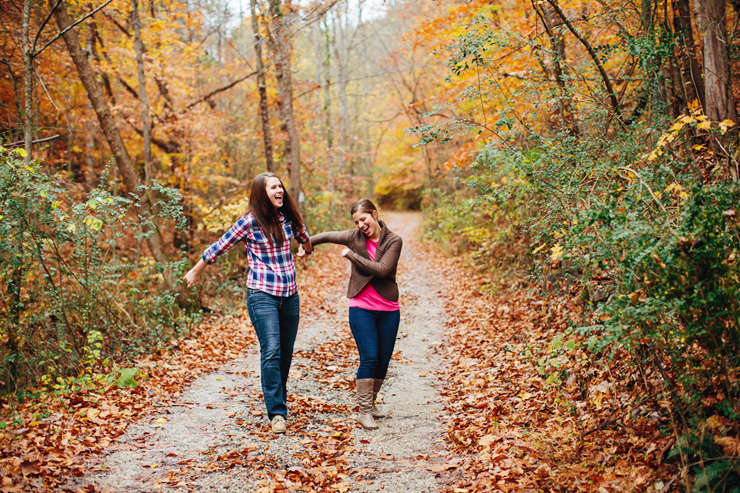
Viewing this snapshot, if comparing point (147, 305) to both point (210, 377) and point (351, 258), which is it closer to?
point (210, 377)

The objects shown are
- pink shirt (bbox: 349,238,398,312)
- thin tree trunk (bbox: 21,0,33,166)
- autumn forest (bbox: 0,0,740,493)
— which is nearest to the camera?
autumn forest (bbox: 0,0,740,493)

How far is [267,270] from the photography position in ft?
14.4

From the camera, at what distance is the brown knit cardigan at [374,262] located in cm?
441

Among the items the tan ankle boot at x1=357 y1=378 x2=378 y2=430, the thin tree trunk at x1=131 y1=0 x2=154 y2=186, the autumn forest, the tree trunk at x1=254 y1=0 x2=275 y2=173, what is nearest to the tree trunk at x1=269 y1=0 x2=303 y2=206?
the tree trunk at x1=254 y1=0 x2=275 y2=173

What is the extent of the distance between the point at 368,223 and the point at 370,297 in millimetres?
688

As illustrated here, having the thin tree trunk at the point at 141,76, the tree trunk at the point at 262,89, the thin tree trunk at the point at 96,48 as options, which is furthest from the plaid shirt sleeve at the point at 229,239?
the thin tree trunk at the point at 96,48

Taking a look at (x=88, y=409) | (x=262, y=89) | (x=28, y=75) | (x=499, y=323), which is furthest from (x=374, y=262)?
(x=262, y=89)

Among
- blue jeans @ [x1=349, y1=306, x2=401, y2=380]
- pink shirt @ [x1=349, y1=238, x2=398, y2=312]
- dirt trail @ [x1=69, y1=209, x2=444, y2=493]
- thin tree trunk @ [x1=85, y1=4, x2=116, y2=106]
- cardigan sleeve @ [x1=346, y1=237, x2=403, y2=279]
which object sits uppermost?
thin tree trunk @ [x1=85, y1=4, x2=116, y2=106]

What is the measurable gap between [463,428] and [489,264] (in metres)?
6.94

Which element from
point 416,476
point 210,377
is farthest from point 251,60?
point 416,476

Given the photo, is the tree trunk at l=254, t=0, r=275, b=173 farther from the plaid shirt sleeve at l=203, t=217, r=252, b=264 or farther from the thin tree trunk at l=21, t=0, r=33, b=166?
the plaid shirt sleeve at l=203, t=217, r=252, b=264

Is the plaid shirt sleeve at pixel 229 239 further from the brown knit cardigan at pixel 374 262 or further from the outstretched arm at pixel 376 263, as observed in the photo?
the outstretched arm at pixel 376 263

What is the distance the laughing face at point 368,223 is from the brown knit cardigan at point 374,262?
0.06m

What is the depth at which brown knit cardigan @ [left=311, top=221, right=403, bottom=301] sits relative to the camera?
14.5 ft
